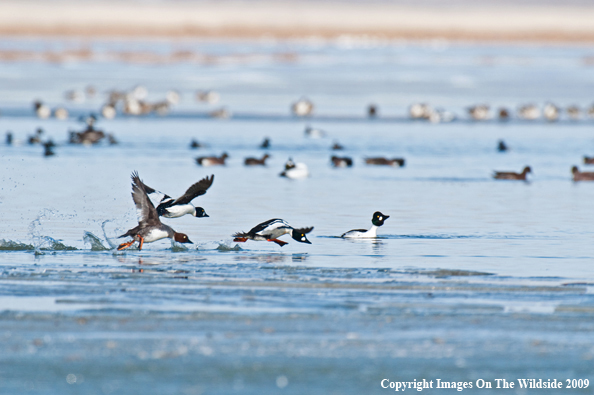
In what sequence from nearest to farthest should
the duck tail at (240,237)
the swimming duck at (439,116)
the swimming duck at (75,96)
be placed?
the duck tail at (240,237) < the swimming duck at (439,116) < the swimming duck at (75,96)

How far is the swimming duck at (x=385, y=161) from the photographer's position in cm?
2292

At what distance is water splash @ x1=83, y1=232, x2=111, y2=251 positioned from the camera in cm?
1213

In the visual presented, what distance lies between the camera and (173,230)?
488 inches

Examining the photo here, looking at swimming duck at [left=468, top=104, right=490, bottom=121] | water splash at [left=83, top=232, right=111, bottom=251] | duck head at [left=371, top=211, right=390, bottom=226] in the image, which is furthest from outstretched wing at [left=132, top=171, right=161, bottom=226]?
swimming duck at [left=468, top=104, right=490, bottom=121]

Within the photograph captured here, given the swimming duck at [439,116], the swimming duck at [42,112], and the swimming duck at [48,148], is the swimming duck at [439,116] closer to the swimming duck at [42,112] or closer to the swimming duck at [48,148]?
the swimming duck at [42,112]

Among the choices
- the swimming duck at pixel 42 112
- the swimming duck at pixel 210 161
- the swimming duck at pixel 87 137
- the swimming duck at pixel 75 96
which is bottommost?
the swimming duck at pixel 210 161

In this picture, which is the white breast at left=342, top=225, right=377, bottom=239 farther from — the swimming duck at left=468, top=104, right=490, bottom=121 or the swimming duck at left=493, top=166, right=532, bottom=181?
the swimming duck at left=468, top=104, right=490, bottom=121

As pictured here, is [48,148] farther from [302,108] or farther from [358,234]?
[358,234]

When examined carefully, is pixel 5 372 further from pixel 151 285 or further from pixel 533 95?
pixel 533 95

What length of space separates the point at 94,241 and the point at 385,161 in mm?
11751

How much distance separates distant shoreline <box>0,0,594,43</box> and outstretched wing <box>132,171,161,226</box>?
288 ft

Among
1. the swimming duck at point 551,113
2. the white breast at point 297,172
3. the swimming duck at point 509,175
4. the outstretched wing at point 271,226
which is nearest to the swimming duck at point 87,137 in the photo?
the white breast at point 297,172

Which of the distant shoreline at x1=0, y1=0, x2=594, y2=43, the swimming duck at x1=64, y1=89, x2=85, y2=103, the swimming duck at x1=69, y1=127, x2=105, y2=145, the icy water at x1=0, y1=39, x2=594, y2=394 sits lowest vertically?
the icy water at x1=0, y1=39, x2=594, y2=394

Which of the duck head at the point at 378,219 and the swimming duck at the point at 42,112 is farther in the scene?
the swimming duck at the point at 42,112
